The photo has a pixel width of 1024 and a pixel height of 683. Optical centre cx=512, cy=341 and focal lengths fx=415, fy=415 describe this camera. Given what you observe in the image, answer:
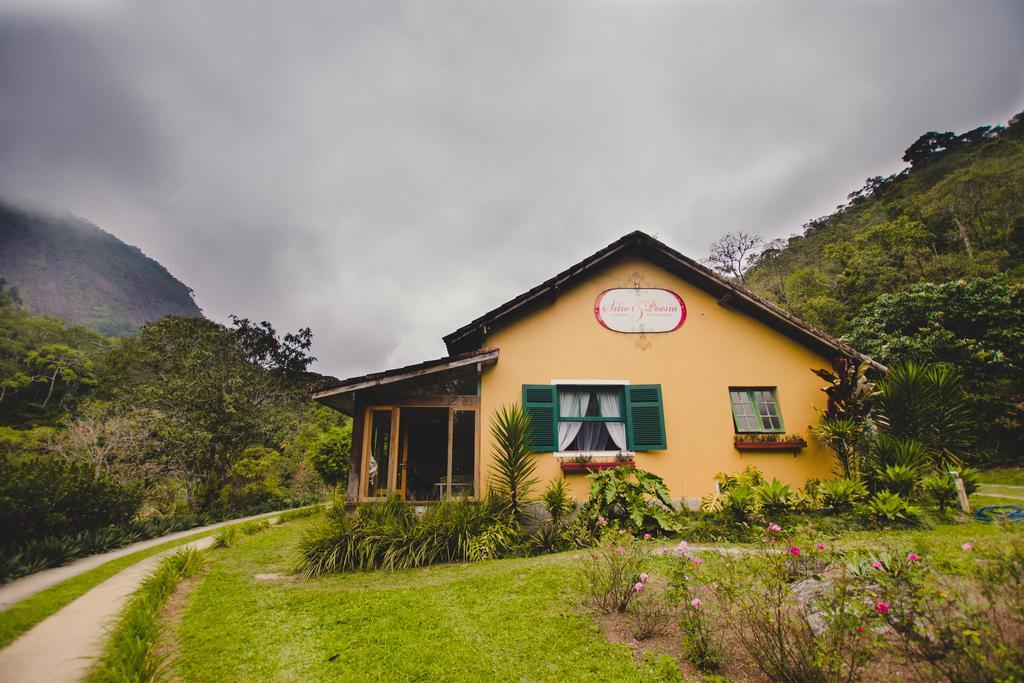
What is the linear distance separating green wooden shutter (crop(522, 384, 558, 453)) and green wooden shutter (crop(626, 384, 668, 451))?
167 centimetres

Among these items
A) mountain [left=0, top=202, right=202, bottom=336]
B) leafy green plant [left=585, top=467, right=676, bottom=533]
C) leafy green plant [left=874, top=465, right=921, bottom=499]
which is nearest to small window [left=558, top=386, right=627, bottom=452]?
leafy green plant [left=585, top=467, right=676, bottom=533]

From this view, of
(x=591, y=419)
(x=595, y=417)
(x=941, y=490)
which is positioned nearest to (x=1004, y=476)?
(x=941, y=490)

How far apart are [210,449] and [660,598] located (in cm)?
1945

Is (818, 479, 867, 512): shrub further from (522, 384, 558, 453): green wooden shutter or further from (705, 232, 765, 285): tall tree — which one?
(705, 232, 765, 285): tall tree

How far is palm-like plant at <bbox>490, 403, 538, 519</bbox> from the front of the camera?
7879mm

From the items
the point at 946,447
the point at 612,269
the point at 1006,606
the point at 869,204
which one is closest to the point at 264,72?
the point at 612,269

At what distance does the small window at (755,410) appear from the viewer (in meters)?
9.54

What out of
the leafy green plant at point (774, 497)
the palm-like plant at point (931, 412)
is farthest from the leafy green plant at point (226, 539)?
the palm-like plant at point (931, 412)

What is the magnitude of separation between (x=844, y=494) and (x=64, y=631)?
11681 mm

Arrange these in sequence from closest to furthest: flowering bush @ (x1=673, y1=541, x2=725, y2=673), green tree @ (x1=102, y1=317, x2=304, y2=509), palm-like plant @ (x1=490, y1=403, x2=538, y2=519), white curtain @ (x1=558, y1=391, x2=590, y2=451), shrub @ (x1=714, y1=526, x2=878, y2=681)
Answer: shrub @ (x1=714, y1=526, x2=878, y2=681), flowering bush @ (x1=673, y1=541, x2=725, y2=673), palm-like plant @ (x1=490, y1=403, x2=538, y2=519), white curtain @ (x1=558, y1=391, x2=590, y2=451), green tree @ (x1=102, y1=317, x2=304, y2=509)

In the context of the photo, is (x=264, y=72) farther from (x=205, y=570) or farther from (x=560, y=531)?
(x=560, y=531)

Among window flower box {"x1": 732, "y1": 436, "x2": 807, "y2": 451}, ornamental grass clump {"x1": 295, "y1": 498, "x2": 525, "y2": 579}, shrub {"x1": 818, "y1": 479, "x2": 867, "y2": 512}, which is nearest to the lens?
ornamental grass clump {"x1": 295, "y1": 498, "x2": 525, "y2": 579}

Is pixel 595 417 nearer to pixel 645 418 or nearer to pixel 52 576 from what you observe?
pixel 645 418

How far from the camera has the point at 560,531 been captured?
7.32 metres
